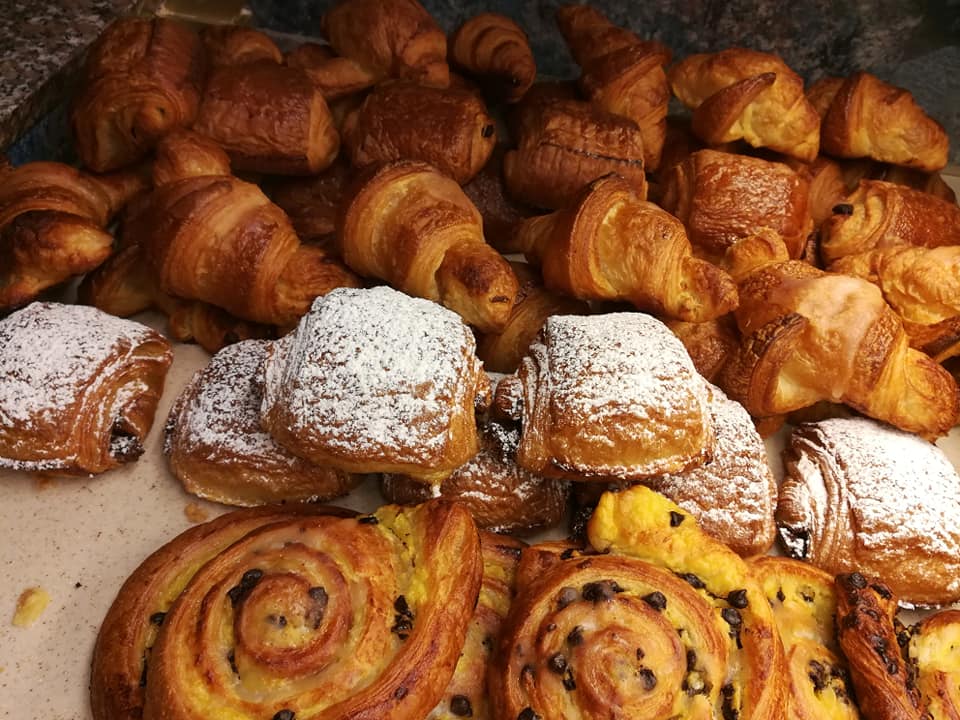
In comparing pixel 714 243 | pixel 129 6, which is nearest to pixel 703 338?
pixel 714 243

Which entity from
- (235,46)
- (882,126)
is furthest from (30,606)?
(882,126)

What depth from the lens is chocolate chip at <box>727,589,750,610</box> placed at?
4.42 feet

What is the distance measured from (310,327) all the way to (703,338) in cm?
94

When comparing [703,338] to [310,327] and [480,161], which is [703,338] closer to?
[480,161]

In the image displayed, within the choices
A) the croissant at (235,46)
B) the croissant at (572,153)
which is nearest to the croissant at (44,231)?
the croissant at (235,46)

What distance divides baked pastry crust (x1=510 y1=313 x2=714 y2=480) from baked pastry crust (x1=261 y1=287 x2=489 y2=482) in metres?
0.14

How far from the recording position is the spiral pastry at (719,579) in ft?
4.12

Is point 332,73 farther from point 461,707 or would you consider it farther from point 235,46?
point 461,707

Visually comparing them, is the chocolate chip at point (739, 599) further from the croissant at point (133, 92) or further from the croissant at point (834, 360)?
the croissant at point (133, 92)

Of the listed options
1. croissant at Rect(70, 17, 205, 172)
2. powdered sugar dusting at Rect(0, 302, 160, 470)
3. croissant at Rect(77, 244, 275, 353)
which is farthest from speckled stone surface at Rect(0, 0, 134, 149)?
powdered sugar dusting at Rect(0, 302, 160, 470)

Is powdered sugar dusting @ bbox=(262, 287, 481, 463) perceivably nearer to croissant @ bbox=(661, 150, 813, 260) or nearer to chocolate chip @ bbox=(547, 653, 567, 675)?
chocolate chip @ bbox=(547, 653, 567, 675)

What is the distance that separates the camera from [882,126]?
217cm

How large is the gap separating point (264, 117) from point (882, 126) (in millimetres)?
1688

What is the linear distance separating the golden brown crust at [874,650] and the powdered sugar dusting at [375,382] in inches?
31.1
